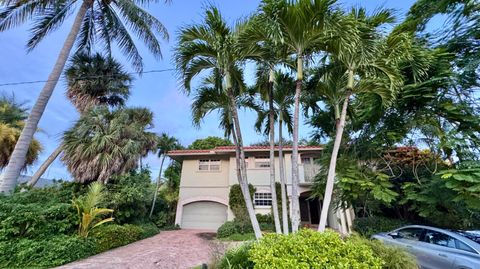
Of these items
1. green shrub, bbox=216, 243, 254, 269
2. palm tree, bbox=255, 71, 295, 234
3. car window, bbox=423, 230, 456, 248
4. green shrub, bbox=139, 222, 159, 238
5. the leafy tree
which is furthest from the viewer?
the leafy tree

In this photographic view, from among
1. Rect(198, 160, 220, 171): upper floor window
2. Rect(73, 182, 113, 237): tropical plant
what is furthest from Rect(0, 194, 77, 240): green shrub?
Rect(198, 160, 220, 171): upper floor window

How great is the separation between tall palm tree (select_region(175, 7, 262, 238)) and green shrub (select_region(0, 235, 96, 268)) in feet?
21.0

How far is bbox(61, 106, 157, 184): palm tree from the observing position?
11.9 metres

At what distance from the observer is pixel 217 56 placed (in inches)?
243

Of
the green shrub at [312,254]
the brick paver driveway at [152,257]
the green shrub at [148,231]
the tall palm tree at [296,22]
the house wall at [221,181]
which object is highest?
the tall palm tree at [296,22]

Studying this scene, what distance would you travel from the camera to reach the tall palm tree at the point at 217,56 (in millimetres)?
6043

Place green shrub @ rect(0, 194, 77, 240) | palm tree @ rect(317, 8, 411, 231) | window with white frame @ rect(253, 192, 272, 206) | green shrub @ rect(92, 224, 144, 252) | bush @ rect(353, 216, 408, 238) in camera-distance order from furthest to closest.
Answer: window with white frame @ rect(253, 192, 272, 206) → bush @ rect(353, 216, 408, 238) → green shrub @ rect(92, 224, 144, 252) → green shrub @ rect(0, 194, 77, 240) → palm tree @ rect(317, 8, 411, 231)

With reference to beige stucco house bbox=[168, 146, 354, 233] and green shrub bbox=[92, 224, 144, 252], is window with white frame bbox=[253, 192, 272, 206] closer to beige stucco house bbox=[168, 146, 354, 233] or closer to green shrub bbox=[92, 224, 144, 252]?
beige stucco house bbox=[168, 146, 354, 233]

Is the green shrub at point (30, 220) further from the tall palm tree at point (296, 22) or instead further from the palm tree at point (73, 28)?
the tall palm tree at point (296, 22)

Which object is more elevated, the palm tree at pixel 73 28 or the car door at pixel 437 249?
the palm tree at pixel 73 28

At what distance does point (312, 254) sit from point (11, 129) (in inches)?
759

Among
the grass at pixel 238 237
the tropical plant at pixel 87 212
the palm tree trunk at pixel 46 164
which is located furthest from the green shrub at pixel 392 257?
the palm tree trunk at pixel 46 164

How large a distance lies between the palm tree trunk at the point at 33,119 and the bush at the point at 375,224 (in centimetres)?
1513

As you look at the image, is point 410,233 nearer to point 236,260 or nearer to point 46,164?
point 236,260
